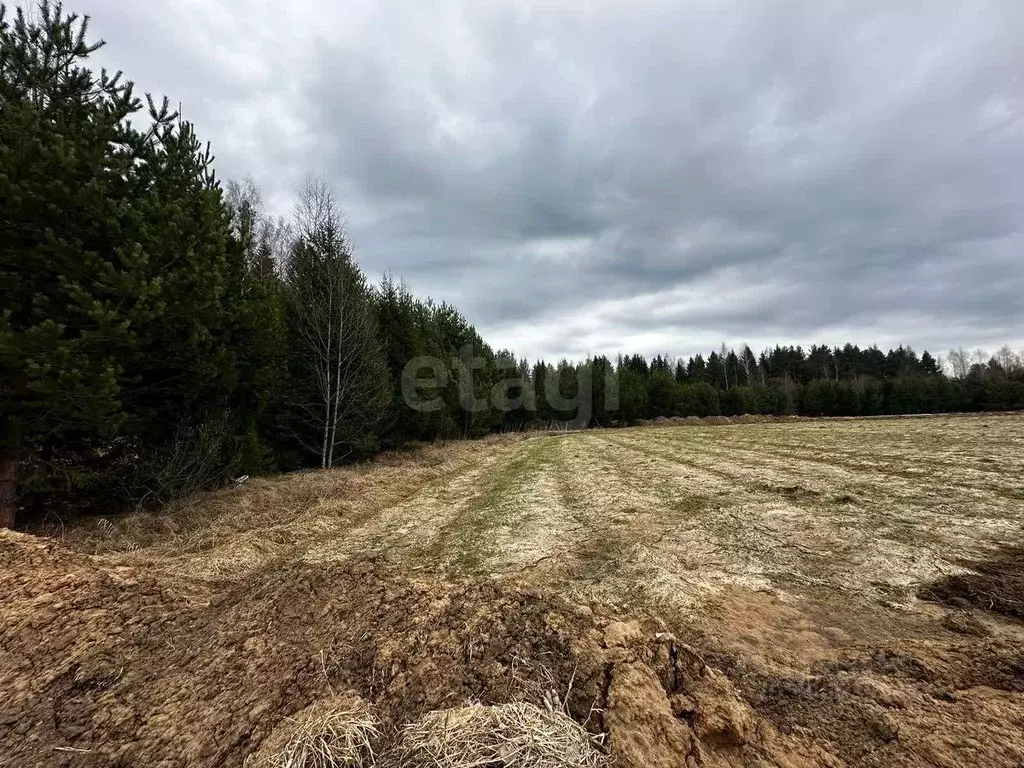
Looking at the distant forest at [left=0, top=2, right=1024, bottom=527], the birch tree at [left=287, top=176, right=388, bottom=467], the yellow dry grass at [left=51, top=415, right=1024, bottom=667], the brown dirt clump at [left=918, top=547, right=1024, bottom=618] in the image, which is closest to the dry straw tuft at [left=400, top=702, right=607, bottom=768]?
the yellow dry grass at [left=51, top=415, right=1024, bottom=667]

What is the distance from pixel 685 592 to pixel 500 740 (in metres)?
2.73

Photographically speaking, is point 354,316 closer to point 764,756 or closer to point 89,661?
point 89,661

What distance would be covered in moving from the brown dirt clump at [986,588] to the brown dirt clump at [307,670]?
2945 millimetres

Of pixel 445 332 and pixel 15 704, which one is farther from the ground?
pixel 445 332

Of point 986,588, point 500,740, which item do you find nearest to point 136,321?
point 500,740

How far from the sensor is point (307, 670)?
2.98 m

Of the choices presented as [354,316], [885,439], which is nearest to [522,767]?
[354,316]

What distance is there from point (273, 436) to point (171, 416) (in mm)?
5043

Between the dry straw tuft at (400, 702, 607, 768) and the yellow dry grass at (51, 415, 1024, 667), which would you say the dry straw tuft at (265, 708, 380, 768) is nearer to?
the dry straw tuft at (400, 702, 607, 768)

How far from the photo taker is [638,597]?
4266 mm

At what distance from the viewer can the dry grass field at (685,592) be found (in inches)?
93.8

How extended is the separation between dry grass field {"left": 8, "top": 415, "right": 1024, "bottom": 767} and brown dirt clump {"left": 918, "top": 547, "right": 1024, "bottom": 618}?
23mm

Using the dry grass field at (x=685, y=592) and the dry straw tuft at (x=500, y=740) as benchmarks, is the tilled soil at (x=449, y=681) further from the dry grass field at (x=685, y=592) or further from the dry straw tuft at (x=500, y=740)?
the dry straw tuft at (x=500, y=740)

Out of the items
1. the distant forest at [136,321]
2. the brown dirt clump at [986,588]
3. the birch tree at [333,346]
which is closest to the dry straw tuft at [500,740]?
the brown dirt clump at [986,588]
